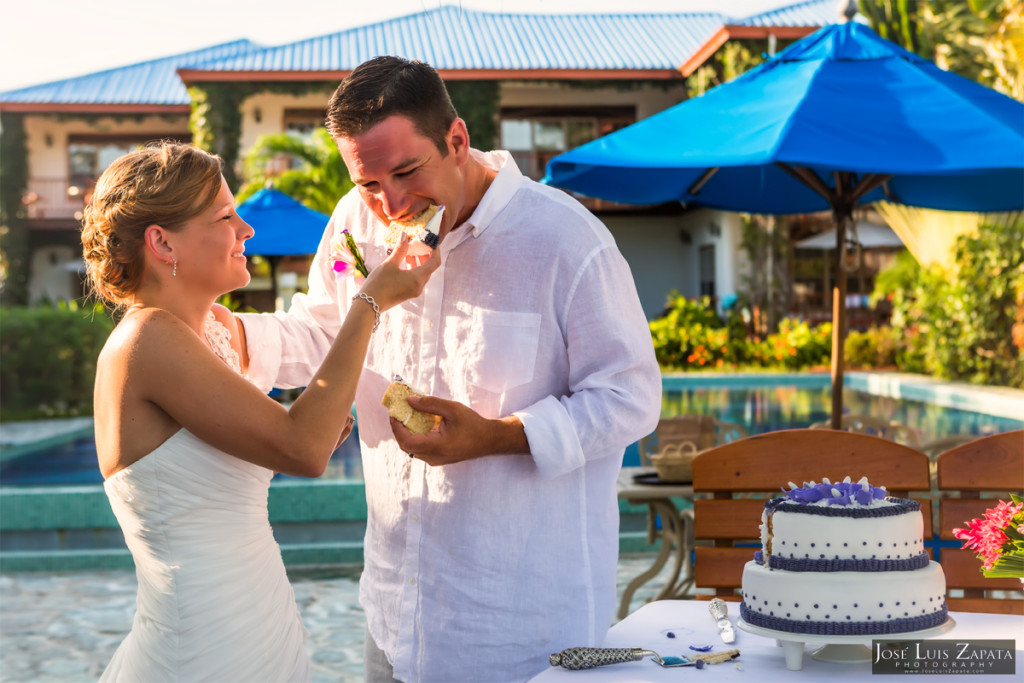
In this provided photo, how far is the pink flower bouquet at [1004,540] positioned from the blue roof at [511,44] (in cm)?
1966

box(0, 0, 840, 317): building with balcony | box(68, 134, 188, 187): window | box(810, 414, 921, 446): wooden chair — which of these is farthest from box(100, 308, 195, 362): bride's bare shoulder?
box(68, 134, 188, 187): window

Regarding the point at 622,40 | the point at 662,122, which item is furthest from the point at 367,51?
the point at 662,122

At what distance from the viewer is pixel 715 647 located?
5.72ft

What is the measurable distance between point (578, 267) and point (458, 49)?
21724mm

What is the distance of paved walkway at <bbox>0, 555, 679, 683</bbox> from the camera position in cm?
448

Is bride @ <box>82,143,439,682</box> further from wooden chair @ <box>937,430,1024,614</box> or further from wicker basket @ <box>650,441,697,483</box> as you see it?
wicker basket @ <box>650,441,697,483</box>

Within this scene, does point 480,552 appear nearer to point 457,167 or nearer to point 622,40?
point 457,167

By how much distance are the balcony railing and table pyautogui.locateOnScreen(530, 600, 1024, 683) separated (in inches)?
948

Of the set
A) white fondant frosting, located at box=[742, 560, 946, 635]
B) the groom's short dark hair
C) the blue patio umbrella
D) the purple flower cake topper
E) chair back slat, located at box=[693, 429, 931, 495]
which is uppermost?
the blue patio umbrella

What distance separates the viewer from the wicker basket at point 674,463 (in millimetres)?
4477

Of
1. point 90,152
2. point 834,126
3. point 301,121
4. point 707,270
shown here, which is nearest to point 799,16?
point 707,270

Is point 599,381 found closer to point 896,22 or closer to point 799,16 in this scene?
point 896,22

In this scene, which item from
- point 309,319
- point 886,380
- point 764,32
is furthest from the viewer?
point 764,32

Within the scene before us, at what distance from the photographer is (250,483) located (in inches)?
74.5
